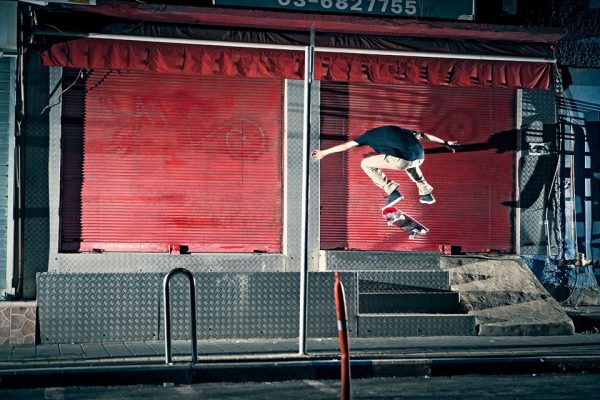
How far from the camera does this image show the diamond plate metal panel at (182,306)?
36.8ft

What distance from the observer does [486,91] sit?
48.4ft

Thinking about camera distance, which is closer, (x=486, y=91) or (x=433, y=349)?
(x=433, y=349)

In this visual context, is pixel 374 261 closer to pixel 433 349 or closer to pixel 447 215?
pixel 447 215

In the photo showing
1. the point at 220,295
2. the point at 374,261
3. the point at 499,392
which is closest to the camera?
the point at 499,392

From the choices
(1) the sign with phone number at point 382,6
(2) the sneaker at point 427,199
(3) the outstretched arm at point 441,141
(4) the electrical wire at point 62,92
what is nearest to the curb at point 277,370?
(2) the sneaker at point 427,199

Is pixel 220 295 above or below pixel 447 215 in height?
below

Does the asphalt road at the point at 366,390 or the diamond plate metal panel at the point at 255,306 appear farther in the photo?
the diamond plate metal panel at the point at 255,306

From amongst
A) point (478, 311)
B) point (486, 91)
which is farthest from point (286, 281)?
point (486, 91)

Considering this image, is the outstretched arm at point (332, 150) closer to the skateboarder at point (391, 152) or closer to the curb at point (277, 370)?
the skateboarder at point (391, 152)

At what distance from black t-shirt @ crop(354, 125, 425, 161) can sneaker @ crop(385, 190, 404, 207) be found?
579 millimetres

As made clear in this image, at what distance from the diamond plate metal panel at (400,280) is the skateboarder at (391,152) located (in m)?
1.57

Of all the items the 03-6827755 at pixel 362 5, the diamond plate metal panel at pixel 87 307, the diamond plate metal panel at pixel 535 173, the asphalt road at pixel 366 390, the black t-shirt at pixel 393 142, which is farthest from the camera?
the diamond plate metal panel at pixel 535 173

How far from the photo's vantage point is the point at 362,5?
13789 millimetres

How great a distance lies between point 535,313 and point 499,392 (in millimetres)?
4768
